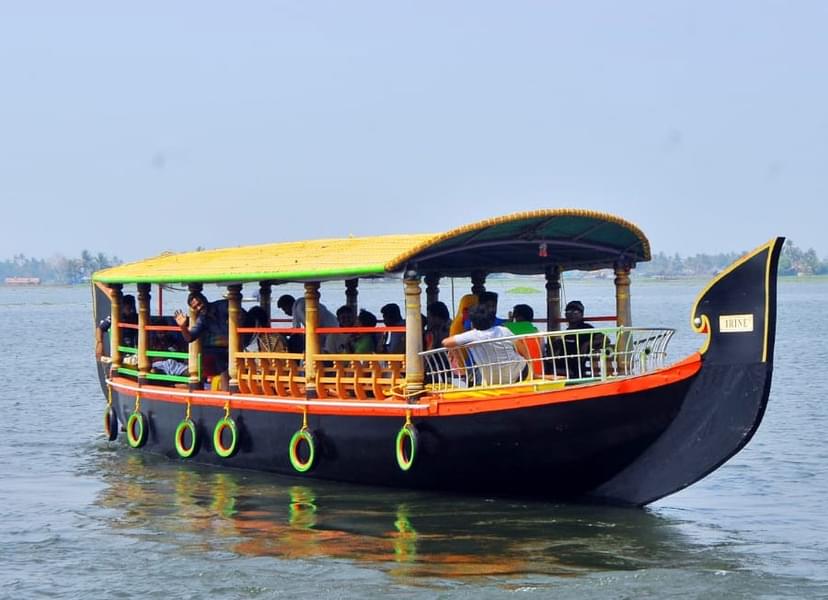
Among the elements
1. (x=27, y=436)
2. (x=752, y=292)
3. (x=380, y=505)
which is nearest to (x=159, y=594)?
(x=380, y=505)

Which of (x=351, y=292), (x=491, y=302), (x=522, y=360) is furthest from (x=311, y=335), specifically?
(x=351, y=292)

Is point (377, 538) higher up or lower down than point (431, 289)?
lower down

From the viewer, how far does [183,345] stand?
1541cm

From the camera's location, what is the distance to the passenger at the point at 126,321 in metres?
16.0

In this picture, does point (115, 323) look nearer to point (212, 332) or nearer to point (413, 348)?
point (212, 332)

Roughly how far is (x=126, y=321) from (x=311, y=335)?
171 inches

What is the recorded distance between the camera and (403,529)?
36.9 feet

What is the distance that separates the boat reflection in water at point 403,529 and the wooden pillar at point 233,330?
103 centimetres

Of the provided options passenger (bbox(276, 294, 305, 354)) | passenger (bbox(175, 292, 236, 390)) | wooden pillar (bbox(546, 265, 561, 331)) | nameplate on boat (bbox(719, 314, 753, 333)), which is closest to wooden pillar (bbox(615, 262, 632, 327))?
wooden pillar (bbox(546, 265, 561, 331))

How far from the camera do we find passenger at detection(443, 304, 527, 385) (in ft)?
36.7

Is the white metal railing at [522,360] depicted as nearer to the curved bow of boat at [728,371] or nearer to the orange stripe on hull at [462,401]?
the orange stripe on hull at [462,401]

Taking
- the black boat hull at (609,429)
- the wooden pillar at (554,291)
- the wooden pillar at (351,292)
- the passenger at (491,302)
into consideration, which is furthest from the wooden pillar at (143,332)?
the wooden pillar at (554,291)

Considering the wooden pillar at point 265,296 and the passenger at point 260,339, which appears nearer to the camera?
the passenger at point 260,339

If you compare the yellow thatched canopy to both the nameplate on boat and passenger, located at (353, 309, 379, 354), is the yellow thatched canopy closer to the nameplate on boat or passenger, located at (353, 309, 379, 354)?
passenger, located at (353, 309, 379, 354)
